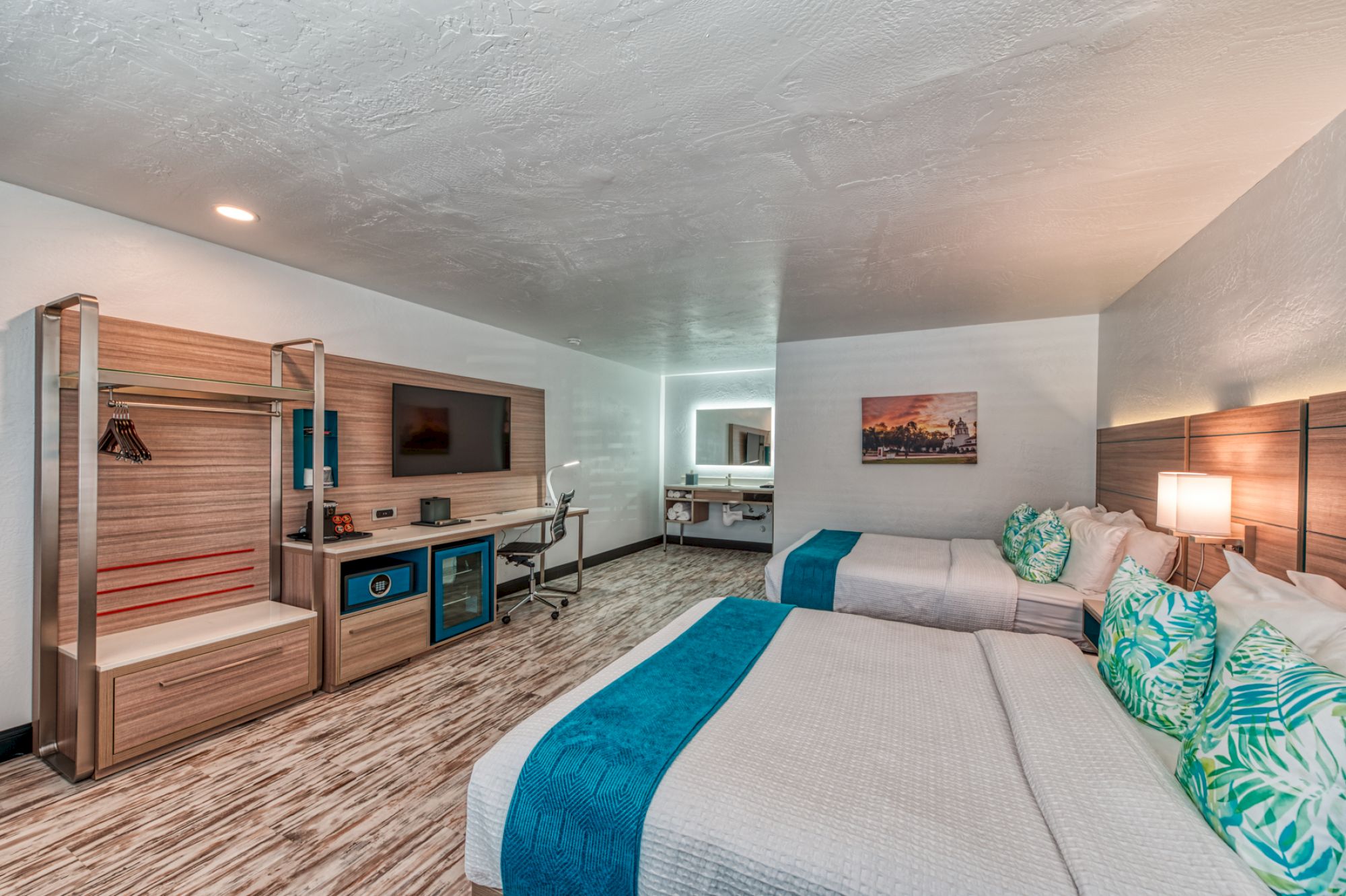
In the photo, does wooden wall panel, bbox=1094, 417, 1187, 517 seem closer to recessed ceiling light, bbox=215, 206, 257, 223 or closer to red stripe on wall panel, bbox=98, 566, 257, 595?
recessed ceiling light, bbox=215, 206, 257, 223

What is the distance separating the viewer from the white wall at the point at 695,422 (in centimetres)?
736

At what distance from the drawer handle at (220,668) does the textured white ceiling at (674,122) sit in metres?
2.07

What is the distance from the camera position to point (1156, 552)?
271cm

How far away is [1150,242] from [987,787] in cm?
305

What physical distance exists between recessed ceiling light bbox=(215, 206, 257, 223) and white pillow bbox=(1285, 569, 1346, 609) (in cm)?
428

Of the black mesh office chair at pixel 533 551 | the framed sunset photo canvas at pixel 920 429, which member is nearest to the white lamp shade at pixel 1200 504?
the framed sunset photo canvas at pixel 920 429

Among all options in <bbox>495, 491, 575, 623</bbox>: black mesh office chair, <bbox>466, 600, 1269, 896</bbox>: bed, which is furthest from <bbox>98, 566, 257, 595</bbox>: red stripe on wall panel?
<bbox>466, 600, 1269, 896</bbox>: bed

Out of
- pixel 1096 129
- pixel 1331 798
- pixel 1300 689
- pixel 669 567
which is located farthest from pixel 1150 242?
pixel 669 567

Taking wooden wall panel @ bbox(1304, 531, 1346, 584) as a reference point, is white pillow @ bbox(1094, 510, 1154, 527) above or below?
below

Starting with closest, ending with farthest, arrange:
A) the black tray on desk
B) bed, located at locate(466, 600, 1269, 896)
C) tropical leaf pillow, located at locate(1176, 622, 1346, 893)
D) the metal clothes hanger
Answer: tropical leaf pillow, located at locate(1176, 622, 1346, 893), bed, located at locate(466, 600, 1269, 896), the metal clothes hanger, the black tray on desk

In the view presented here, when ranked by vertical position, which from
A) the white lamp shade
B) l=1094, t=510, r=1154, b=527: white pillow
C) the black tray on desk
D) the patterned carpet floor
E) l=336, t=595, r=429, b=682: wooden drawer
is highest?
the white lamp shade

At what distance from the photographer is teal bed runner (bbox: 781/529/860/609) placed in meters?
3.53

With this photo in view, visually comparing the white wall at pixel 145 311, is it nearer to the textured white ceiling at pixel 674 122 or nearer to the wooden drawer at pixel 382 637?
the textured white ceiling at pixel 674 122

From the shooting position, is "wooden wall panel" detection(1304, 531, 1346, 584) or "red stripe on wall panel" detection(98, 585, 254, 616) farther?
"red stripe on wall panel" detection(98, 585, 254, 616)
